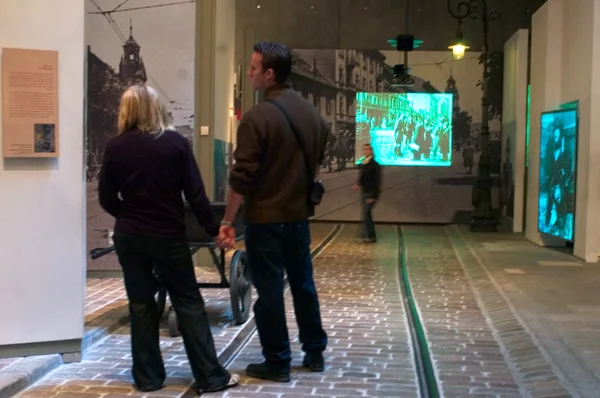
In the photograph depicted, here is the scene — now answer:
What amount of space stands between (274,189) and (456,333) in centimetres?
255

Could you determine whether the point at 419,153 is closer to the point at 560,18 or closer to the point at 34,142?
the point at 560,18

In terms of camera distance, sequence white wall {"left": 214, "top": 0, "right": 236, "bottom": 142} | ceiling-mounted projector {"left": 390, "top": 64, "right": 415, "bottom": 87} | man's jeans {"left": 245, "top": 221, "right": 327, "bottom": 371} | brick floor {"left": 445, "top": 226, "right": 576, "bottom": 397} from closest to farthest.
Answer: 1. man's jeans {"left": 245, "top": 221, "right": 327, "bottom": 371}
2. brick floor {"left": 445, "top": 226, "right": 576, "bottom": 397}
3. white wall {"left": 214, "top": 0, "right": 236, "bottom": 142}
4. ceiling-mounted projector {"left": 390, "top": 64, "right": 415, "bottom": 87}

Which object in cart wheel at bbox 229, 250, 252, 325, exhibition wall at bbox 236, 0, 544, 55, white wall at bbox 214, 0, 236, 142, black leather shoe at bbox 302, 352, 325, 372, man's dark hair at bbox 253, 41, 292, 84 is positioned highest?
exhibition wall at bbox 236, 0, 544, 55

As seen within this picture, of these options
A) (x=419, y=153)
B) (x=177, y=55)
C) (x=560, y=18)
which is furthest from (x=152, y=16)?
(x=419, y=153)

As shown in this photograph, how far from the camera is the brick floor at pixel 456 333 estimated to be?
4664 mm

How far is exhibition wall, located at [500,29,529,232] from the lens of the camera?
1473cm

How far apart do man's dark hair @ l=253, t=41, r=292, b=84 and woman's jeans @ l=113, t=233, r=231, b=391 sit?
1.26m

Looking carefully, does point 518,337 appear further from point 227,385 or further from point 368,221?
point 368,221

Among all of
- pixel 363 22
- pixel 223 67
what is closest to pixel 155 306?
pixel 223 67

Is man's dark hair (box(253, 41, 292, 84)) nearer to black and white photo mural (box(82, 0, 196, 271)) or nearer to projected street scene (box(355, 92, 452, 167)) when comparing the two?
black and white photo mural (box(82, 0, 196, 271))

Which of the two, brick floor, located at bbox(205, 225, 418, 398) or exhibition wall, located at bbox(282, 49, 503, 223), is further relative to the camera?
exhibition wall, located at bbox(282, 49, 503, 223)

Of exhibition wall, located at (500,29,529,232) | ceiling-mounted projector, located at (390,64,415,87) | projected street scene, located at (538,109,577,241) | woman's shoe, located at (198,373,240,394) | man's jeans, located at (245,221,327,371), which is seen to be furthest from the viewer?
ceiling-mounted projector, located at (390,64,415,87)

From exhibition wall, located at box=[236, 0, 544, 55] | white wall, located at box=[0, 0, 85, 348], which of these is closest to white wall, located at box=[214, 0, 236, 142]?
white wall, located at box=[0, 0, 85, 348]

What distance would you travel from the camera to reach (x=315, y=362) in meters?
4.89
